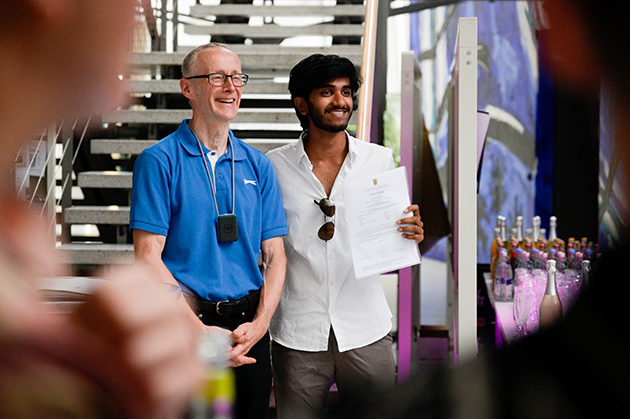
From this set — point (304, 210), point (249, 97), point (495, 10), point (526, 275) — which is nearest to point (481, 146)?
point (526, 275)

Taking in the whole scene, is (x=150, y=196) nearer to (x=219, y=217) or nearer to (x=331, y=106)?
(x=219, y=217)

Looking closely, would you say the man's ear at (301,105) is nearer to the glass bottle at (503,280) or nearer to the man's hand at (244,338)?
the man's hand at (244,338)

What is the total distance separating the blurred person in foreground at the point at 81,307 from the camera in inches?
5.2

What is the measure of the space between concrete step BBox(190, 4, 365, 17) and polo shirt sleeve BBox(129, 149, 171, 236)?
3.75 meters

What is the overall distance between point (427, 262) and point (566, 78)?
18.5ft

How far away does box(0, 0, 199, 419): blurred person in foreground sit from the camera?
13 cm

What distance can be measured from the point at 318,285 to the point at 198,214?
48 centimetres

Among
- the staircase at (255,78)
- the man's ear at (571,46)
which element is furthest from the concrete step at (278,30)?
the man's ear at (571,46)

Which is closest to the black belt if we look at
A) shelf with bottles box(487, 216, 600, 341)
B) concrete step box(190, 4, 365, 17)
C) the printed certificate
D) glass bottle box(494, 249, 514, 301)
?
the printed certificate

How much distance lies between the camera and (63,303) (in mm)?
140

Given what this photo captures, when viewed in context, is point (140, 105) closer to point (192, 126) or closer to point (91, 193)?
point (192, 126)

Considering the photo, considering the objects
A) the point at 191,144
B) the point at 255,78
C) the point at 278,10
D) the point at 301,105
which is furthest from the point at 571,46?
the point at 278,10

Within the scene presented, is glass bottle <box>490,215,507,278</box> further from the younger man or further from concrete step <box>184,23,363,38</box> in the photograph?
concrete step <box>184,23,363,38</box>

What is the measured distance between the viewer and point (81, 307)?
0.46 ft
